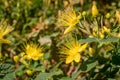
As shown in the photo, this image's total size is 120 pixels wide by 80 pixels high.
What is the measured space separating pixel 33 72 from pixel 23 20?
1.28 metres

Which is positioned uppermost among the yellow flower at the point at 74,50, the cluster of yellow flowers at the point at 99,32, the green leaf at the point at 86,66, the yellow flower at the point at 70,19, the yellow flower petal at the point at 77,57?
the yellow flower at the point at 70,19

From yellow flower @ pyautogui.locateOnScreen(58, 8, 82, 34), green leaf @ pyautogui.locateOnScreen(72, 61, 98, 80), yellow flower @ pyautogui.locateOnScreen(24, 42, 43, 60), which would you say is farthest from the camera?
yellow flower @ pyautogui.locateOnScreen(24, 42, 43, 60)

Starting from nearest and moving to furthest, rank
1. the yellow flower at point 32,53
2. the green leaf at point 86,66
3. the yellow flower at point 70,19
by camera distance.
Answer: the green leaf at point 86,66
the yellow flower at point 70,19
the yellow flower at point 32,53

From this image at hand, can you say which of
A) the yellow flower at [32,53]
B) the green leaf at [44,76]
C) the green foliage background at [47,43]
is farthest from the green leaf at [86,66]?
the yellow flower at [32,53]

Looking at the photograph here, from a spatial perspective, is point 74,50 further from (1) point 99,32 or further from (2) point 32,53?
(2) point 32,53

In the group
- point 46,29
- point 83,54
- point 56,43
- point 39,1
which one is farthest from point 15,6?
point 83,54

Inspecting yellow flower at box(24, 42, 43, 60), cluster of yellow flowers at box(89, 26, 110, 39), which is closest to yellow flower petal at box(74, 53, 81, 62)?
cluster of yellow flowers at box(89, 26, 110, 39)

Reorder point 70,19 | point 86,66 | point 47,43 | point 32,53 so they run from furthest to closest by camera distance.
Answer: point 47,43
point 32,53
point 70,19
point 86,66

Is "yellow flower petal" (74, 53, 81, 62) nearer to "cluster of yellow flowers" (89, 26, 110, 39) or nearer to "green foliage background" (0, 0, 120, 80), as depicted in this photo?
"green foliage background" (0, 0, 120, 80)

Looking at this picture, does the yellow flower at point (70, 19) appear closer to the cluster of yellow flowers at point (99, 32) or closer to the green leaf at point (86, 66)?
the cluster of yellow flowers at point (99, 32)

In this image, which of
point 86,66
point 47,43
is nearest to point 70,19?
point 86,66

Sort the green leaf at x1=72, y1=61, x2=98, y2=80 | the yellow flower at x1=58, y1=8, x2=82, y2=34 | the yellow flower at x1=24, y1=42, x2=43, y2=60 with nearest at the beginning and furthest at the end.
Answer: the green leaf at x1=72, y1=61, x2=98, y2=80
the yellow flower at x1=58, y1=8, x2=82, y2=34
the yellow flower at x1=24, y1=42, x2=43, y2=60

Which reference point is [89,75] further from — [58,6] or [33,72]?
[58,6]

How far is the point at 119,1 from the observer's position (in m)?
3.89
